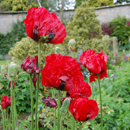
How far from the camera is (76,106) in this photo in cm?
58

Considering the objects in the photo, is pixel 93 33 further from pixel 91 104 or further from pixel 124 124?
pixel 91 104

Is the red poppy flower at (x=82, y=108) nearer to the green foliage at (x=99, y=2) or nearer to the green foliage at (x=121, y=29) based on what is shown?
the green foliage at (x=121, y=29)

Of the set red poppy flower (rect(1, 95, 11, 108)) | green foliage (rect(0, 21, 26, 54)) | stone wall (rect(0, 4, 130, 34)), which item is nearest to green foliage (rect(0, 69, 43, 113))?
red poppy flower (rect(1, 95, 11, 108))

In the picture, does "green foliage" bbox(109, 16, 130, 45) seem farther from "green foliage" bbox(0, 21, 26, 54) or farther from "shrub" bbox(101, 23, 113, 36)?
"green foliage" bbox(0, 21, 26, 54)

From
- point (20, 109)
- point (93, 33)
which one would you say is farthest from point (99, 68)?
point (93, 33)

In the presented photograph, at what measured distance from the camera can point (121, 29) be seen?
35.3 feet

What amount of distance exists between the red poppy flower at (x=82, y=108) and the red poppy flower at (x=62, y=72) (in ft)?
0.39

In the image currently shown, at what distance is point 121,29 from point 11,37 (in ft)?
25.7

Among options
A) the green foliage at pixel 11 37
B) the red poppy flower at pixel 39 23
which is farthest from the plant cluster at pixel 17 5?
the red poppy flower at pixel 39 23

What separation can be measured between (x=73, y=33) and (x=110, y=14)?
8.10 metres

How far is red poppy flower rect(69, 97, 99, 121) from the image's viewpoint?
57 centimetres

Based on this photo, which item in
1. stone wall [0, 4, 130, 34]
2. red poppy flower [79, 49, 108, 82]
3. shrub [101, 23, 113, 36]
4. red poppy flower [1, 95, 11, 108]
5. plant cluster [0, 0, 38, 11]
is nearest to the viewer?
red poppy flower [79, 49, 108, 82]

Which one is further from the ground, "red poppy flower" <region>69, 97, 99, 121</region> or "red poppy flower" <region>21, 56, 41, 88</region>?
"red poppy flower" <region>21, 56, 41, 88</region>

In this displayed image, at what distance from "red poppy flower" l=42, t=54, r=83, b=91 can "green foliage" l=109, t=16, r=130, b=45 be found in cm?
1071
